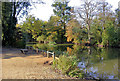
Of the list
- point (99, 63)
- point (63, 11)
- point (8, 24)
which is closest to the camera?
point (99, 63)

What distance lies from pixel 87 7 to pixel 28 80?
776 inches

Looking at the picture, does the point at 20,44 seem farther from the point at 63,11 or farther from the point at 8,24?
the point at 63,11

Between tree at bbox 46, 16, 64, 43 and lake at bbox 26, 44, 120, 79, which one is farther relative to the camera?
tree at bbox 46, 16, 64, 43

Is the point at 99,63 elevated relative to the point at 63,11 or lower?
lower

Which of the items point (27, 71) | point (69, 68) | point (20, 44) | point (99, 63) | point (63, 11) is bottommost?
point (99, 63)

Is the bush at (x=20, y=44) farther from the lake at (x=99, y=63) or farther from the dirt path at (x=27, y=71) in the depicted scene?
the dirt path at (x=27, y=71)

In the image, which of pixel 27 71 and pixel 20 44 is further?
pixel 20 44

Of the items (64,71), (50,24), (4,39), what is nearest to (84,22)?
(50,24)

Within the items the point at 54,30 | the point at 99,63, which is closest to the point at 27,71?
the point at 99,63

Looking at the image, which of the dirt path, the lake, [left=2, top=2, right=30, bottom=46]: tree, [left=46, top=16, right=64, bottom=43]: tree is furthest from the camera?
[left=46, top=16, right=64, bottom=43]: tree

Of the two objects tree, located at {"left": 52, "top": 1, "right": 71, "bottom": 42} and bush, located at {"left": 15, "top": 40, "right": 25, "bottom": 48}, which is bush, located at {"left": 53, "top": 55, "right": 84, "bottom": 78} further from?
tree, located at {"left": 52, "top": 1, "right": 71, "bottom": 42}

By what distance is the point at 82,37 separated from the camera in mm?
23828

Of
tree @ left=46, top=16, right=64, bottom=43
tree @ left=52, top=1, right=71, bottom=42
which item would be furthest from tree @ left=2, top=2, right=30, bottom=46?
tree @ left=52, top=1, right=71, bottom=42

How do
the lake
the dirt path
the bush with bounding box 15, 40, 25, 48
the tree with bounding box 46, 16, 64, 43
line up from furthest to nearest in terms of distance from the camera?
the tree with bounding box 46, 16, 64, 43 < the bush with bounding box 15, 40, 25, 48 < the lake < the dirt path
